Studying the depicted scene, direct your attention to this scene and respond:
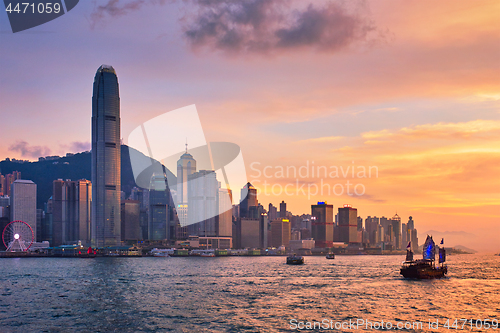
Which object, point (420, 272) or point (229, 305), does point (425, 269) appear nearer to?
point (420, 272)

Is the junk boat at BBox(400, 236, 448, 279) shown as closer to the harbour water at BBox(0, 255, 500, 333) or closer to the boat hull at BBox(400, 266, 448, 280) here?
the boat hull at BBox(400, 266, 448, 280)

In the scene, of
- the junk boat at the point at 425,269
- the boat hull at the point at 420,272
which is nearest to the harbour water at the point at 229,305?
the boat hull at the point at 420,272

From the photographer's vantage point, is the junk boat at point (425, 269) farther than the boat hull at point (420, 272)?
Yes

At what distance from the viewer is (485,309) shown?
271 feet

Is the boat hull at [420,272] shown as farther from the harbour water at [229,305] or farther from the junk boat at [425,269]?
the harbour water at [229,305]

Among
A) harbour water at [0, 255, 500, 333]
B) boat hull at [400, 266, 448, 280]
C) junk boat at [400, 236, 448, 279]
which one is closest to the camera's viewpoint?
harbour water at [0, 255, 500, 333]

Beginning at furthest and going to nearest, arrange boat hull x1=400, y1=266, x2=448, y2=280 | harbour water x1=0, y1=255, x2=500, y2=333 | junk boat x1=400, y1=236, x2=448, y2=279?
junk boat x1=400, y1=236, x2=448, y2=279
boat hull x1=400, y1=266, x2=448, y2=280
harbour water x1=0, y1=255, x2=500, y2=333

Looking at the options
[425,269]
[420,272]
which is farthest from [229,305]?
[425,269]

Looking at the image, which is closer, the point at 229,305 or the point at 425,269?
the point at 229,305

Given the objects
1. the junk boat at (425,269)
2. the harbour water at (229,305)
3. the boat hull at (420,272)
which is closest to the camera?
the harbour water at (229,305)

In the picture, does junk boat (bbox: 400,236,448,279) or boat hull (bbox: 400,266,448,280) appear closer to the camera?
boat hull (bbox: 400,266,448,280)

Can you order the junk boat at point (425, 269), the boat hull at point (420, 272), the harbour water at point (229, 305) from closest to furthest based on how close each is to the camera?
the harbour water at point (229, 305)
the boat hull at point (420, 272)
the junk boat at point (425, 269)

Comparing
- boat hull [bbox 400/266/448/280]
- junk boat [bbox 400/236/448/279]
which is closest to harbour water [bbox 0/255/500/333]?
boat hull [bbox 400/266/448/280]

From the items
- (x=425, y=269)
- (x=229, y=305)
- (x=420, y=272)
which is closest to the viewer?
(x=229, y=305)
